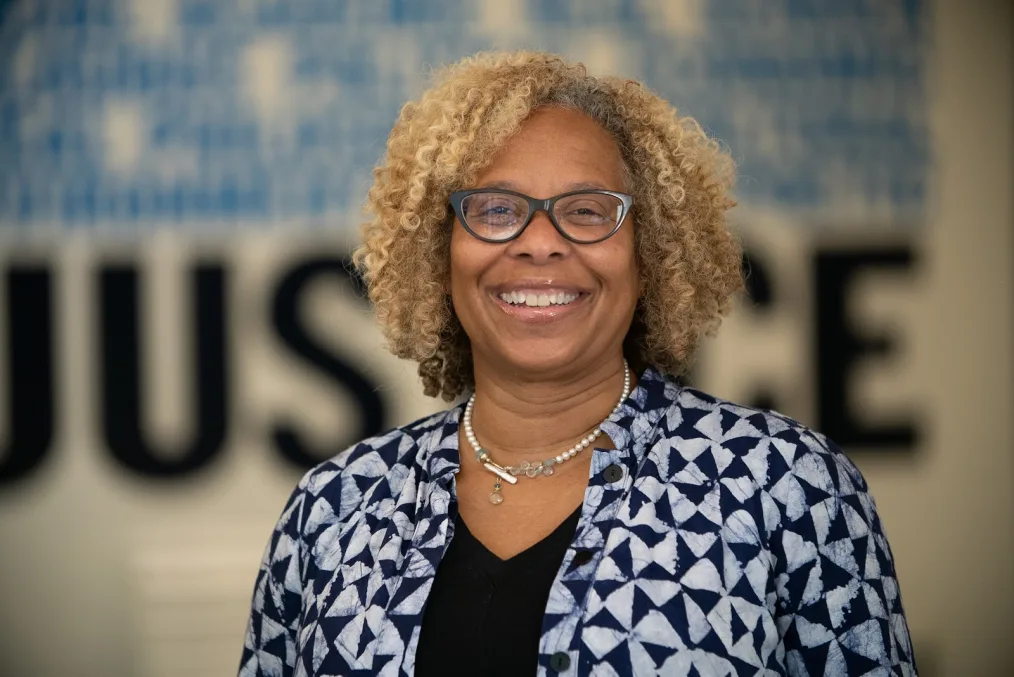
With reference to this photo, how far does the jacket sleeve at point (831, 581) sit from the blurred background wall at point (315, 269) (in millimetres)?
2087

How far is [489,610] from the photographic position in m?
1.67

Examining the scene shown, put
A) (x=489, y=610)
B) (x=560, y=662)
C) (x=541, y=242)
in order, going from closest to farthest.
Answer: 1. (x=560, y=662)
2. (x=489, y=610)
3. (x=541, y=242)

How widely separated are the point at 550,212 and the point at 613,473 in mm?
455

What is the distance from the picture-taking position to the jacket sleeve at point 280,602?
1951 millimetres

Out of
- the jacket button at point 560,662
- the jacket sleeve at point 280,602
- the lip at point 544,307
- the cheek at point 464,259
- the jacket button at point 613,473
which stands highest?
the cheek at point 464,259

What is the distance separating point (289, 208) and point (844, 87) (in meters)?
1.99

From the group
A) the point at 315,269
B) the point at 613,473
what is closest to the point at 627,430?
the point at 613,473

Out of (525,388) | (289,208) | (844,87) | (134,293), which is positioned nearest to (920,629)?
(844,87)

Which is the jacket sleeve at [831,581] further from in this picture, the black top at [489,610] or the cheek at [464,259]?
the cheek at [464,259]

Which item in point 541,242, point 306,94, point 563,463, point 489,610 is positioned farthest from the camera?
point 306,94

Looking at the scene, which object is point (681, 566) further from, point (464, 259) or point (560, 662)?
point (464, 259)

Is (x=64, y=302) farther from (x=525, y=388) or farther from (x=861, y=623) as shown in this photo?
(x=861, y=623)

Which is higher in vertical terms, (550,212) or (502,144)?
(502,144)

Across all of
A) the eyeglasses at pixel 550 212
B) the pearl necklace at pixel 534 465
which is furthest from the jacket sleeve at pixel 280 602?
the eyeglasses at pixel 550 212
